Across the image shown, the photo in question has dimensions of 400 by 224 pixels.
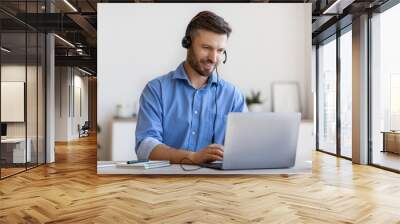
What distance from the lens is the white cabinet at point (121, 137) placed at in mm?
5375

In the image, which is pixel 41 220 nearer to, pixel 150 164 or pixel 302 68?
pixel 150 164

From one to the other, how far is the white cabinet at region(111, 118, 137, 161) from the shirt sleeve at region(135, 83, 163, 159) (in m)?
1.58

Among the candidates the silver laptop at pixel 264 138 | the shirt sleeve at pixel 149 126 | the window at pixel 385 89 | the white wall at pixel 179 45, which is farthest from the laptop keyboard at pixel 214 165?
the window at pixel 385 89

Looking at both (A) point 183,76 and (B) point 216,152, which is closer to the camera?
(B) point 216,152

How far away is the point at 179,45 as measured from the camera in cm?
564

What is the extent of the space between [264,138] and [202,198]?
1433 mm

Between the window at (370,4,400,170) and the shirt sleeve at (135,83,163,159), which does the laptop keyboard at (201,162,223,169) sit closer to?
the shirt sleeve at (135,83,163,159)

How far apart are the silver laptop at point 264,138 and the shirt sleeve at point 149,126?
2.19 ft

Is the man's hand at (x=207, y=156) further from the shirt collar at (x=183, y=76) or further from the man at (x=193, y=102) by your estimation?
the shirt collar at (x=183, y=76)

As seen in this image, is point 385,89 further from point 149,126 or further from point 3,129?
point 3,129

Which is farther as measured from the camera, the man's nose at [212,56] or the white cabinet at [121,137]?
the white cabinet at [121,137]

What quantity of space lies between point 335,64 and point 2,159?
673cm

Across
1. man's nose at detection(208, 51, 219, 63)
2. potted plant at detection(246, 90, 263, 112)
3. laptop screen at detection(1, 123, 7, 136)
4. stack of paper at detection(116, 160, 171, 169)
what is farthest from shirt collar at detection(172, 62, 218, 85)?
laptop screen at detection(1, 123, 7, 136)

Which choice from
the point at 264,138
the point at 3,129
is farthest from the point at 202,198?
the point at 3,129
